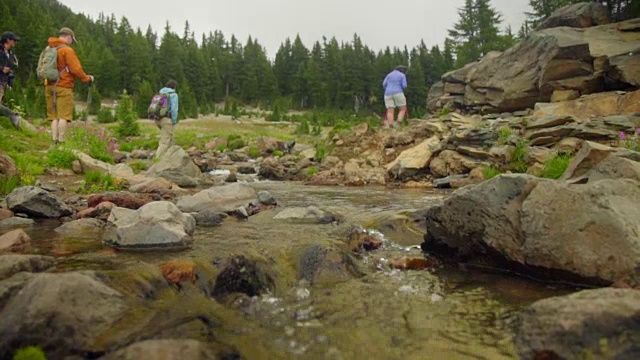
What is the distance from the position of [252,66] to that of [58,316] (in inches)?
3683

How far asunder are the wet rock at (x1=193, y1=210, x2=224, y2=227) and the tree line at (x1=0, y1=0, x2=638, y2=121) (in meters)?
50.8

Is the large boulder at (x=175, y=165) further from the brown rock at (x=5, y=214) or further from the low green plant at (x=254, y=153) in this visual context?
the low green plant at (x=254, y=153)

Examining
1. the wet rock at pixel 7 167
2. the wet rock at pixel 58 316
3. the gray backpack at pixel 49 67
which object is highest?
the gray backpack at pixel 49 67

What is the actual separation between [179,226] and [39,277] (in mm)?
2507

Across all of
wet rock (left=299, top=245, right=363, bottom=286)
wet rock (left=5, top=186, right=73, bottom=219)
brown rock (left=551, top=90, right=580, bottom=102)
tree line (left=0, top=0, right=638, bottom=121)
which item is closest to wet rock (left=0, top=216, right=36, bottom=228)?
wet rock (left=5, top=186, right=73, bottom=219)

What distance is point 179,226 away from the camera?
17.5 ft

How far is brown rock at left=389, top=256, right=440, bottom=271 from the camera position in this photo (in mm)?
4715

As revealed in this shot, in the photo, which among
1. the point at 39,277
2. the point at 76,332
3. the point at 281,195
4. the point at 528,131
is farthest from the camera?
the point at 528,131

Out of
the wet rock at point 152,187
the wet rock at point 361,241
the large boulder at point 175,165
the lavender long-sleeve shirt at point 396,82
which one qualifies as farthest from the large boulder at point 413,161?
the wet rock at point 361,241

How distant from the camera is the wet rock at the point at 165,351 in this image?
2.26 m

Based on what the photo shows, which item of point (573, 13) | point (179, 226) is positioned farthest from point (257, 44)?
point (179, 226)

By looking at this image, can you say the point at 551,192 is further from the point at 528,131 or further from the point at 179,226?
the point at 528,131

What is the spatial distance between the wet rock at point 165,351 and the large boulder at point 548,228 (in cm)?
333

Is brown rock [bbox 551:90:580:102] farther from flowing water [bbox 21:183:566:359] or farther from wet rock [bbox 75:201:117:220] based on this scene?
wet rock [bbox 75:201:117:220]
